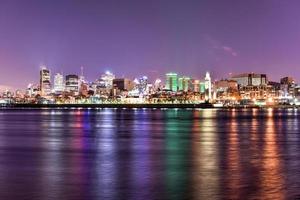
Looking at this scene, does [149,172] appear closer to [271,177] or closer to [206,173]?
[206,173]

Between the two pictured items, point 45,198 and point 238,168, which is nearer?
point 45,198

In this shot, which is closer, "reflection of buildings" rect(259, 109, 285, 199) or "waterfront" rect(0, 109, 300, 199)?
"reflection of buildings" rect(259, 109, 285, 199)

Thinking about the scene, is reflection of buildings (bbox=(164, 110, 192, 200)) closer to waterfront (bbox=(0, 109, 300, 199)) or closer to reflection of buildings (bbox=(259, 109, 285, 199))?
waterfront (bbox=(0, 109, 300, 199))

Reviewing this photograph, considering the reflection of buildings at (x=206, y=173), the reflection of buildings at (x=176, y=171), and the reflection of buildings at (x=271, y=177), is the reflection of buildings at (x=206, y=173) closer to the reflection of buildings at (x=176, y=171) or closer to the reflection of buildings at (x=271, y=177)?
the reflection of buildings at (x=176, y=171)

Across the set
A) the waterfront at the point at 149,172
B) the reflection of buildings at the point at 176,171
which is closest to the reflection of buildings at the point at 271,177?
the waterfront at the point at 149,172

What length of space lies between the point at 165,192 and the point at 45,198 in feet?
10.8

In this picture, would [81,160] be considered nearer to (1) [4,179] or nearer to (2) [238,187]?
(1) [4,179]

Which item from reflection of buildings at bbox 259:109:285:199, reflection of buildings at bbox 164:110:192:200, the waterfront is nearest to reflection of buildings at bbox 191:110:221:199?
the waterfront

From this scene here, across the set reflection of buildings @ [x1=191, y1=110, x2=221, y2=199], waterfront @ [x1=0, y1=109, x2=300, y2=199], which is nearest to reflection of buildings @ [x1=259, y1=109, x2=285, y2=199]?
waterfront @ [x1=0, y1=109, x2=300, y2=199]

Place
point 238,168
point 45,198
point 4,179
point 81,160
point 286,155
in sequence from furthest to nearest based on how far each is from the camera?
point 286,155
point 81,160
point 238,168
point 4,179
point 45,198

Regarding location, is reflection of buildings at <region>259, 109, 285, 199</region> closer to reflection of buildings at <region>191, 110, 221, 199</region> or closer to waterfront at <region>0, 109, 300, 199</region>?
waterfront at <region>0, 109, 300, 199</region>

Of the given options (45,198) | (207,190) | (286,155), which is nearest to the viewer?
(45,198)

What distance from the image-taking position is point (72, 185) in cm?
1714

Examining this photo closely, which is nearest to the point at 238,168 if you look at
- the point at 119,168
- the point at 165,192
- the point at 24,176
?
→ the point at 119,168
